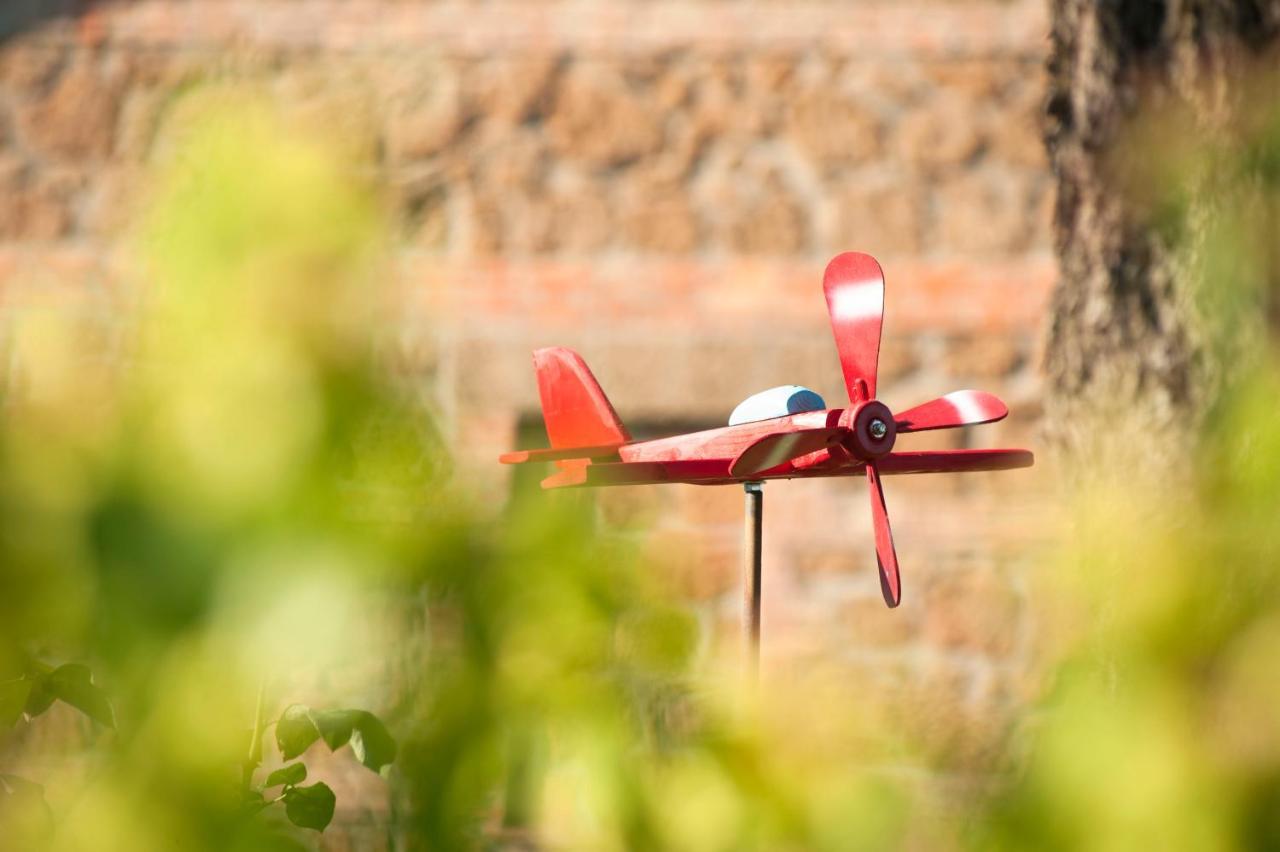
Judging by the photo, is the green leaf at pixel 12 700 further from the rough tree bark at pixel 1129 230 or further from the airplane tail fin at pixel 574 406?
the rough tree bark at pixel 1129 230

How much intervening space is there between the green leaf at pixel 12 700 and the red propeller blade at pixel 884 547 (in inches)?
24.9

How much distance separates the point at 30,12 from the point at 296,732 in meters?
3.00

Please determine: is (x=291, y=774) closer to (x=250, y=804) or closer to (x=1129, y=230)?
(x=250, y=804)

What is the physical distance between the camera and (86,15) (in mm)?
3320

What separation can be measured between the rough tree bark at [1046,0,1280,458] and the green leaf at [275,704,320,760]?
5.02 feet

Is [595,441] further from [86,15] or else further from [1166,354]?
[86,15]

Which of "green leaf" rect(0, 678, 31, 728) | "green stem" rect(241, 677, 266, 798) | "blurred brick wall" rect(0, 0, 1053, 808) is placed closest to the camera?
"green stem" rect(241, 677, 266, 798)

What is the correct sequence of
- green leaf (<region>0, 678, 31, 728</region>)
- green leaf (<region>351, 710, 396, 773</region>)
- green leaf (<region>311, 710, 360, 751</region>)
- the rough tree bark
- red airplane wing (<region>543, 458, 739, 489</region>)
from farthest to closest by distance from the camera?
the rough tree bark
red airplane wing (<region>543, 458, 739, 489</region>)
green leaf (<region>0, 678, 31, 728</region>)
green leaf (<region>311, 710, 360, 751</region>)
green leaf (<region>351, 710, 396, 773</region>)

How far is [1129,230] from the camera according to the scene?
2.11 m

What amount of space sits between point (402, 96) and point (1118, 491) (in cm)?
207

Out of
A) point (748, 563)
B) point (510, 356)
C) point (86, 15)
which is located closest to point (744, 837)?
point (748, 563)

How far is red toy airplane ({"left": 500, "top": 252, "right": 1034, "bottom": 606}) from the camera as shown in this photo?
97 cm

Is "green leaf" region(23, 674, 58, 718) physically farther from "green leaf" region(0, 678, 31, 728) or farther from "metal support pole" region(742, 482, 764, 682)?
"metal support pole" region(742, 482, 764, 682)

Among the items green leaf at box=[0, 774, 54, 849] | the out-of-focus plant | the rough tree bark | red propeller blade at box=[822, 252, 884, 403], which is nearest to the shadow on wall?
the rough tree bark
